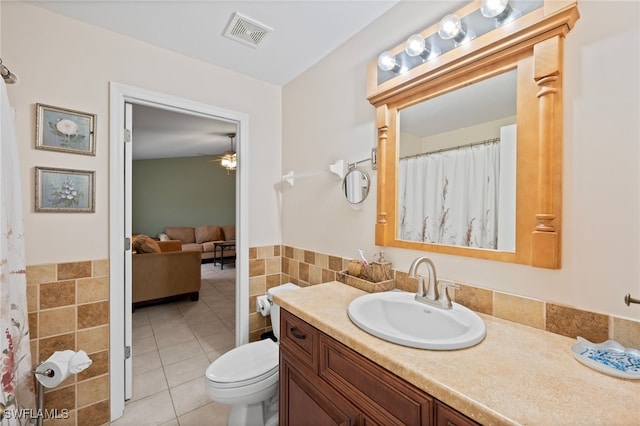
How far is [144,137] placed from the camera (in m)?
4.66

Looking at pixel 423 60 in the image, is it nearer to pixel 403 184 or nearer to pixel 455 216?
pixel 403 184

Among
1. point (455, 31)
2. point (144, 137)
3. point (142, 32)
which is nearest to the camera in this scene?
point (455, 31)

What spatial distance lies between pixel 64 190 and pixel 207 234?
17.2ft

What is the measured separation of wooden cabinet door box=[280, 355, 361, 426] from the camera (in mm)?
940

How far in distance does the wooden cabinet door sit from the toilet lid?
9.5 inches

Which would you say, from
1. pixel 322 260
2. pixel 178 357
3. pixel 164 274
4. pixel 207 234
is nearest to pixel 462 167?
pixel 322 260

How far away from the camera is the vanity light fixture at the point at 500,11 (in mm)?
997

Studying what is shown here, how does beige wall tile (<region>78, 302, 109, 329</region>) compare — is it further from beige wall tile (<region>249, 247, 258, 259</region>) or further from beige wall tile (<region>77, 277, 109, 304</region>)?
beige wall tile (<region>249, 247, 258, 259</region>)

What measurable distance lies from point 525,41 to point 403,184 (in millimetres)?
722

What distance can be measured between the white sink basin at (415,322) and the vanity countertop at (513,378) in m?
0.02

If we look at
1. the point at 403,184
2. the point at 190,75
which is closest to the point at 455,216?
the point at 403,184

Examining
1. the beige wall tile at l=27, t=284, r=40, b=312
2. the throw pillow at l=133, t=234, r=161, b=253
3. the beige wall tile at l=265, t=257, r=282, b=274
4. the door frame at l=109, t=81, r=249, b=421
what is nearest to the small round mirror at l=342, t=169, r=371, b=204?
the beige wall tile at l=265, t=257, r=282, b=274

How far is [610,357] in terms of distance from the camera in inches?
28.8

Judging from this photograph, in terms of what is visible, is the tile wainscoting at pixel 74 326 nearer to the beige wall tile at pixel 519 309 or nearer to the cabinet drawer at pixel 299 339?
the cabinet drawer at pixel 299 339
